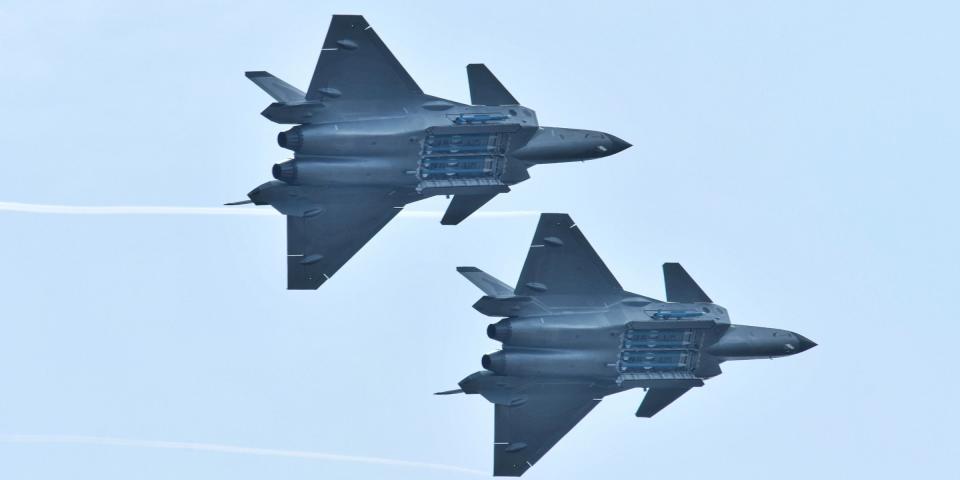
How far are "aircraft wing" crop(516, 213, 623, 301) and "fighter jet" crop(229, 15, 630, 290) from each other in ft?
5.80

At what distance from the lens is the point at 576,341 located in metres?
75.4

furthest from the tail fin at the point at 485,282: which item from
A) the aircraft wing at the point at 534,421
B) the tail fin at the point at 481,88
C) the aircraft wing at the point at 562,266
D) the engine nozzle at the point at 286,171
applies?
the engine nozzle at the point at 286,171

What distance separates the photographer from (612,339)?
248 ft

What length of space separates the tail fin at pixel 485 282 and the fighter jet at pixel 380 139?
194 centimetres

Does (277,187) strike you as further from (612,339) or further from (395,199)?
(612,339)

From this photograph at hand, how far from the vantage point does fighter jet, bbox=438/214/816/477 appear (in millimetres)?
74938

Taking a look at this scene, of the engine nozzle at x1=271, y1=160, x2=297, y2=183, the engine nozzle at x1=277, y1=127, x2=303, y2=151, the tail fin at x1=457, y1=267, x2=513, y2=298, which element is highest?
the engine nozzle at x1=277, y1=127, x2=303, y2=151

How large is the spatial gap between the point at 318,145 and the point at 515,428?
33.6 feet

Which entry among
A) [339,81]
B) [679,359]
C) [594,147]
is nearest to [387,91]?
[339,81]

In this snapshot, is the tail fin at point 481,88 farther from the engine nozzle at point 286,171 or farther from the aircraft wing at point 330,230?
the engine nozzle at point 286,171

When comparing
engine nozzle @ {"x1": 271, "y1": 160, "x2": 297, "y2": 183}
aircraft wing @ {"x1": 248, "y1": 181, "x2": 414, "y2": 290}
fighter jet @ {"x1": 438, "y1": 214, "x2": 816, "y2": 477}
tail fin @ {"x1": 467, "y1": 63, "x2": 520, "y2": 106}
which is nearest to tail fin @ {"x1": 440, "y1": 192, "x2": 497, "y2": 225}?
aircraft wing @ {"x1": 248, "y1": 181, "x2": 414, "y2": 290}

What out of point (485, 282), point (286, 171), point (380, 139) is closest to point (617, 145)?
point (485, 282)

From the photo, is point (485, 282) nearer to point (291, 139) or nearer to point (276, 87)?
point (291, 139)

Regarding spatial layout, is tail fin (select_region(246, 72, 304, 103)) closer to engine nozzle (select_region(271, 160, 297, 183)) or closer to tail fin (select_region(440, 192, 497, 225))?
engine nozzle (select_region(271, 160, 297, 183))
